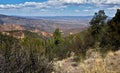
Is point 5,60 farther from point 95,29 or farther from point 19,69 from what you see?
point 95,29

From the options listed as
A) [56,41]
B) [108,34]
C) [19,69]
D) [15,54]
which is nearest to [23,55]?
[15,54]

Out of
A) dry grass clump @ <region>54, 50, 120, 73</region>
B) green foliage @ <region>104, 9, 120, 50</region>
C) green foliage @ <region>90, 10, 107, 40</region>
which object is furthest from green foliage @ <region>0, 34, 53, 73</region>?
green foliage @ <region>90, 10, 107, 40</region>

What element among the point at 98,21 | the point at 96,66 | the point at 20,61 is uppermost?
the point at 20,61

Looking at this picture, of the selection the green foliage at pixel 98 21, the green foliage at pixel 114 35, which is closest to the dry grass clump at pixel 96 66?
the green foliage at pixel 114 35

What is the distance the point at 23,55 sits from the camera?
6969 mm

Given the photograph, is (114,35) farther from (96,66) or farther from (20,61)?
(20,61)

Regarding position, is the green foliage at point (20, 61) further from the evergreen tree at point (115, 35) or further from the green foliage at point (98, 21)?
the green foliage at point (98, 21)

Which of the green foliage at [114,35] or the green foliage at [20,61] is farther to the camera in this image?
the green foliage at [114,35]

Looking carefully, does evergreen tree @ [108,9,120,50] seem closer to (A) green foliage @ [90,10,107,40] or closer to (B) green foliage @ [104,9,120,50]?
(B) green foliage @ [104,9,120,50]

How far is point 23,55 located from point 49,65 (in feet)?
2.37

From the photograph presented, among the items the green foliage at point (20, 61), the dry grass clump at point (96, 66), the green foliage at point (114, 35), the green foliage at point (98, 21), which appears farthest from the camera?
the green foliage at point (98, 21)

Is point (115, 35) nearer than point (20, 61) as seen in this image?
No

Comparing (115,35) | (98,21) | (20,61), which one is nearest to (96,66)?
(20,61)

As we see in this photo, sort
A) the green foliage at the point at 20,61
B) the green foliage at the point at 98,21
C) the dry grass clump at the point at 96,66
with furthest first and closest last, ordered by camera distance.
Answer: the green foliage at the point at 98,21 < the dry grass clump at the point at 96,66 < the green foliage at the point at 20,61
